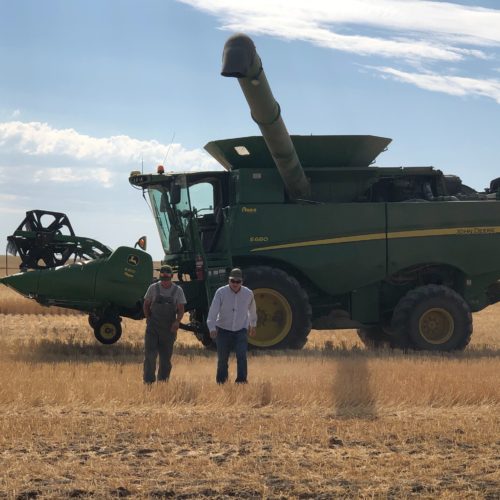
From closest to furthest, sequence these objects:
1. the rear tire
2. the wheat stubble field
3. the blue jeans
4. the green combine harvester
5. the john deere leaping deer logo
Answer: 1. the wheat stubble field
2. the blue jeans
3. the green combine harvester
4. the john deere leaping deer logo
5. the rear tire

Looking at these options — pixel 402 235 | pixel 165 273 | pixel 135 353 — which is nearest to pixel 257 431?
pixel 165 273

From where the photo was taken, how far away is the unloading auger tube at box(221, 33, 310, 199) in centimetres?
993

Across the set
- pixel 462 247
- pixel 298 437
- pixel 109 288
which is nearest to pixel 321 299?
pixel 462 247

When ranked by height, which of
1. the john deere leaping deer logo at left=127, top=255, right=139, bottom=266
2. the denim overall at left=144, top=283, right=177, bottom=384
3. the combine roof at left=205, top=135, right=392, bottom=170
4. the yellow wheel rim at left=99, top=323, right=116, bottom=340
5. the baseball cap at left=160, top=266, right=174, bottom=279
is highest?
the combine roof at left=205, top=135, right=392, bottom=170

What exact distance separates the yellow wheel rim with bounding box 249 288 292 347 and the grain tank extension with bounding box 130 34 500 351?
0.02 m

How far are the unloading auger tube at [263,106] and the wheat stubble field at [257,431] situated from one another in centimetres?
318

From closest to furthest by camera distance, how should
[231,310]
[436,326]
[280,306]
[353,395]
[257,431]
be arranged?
[257,431], [353,395], [231,310], [280,306], [436,326]

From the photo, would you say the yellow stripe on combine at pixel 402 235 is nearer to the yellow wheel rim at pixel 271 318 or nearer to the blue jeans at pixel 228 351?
the yellow wheel rim at pixel 271 318

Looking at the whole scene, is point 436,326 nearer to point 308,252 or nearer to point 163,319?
point 308,252

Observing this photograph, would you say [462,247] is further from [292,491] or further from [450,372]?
[292,491]

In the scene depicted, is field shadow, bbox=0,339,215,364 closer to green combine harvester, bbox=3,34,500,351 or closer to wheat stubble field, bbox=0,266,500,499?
green combine harvester, bbox=3,34,500,351

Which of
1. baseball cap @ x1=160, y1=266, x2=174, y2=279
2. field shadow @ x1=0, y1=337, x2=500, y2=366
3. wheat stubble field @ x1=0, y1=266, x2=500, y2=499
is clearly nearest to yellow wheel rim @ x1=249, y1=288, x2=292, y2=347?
field shadow @ x1=0, y1=337, x2=500, y2=366

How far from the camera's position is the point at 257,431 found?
717 centimetres

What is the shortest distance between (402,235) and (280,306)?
236 cm
